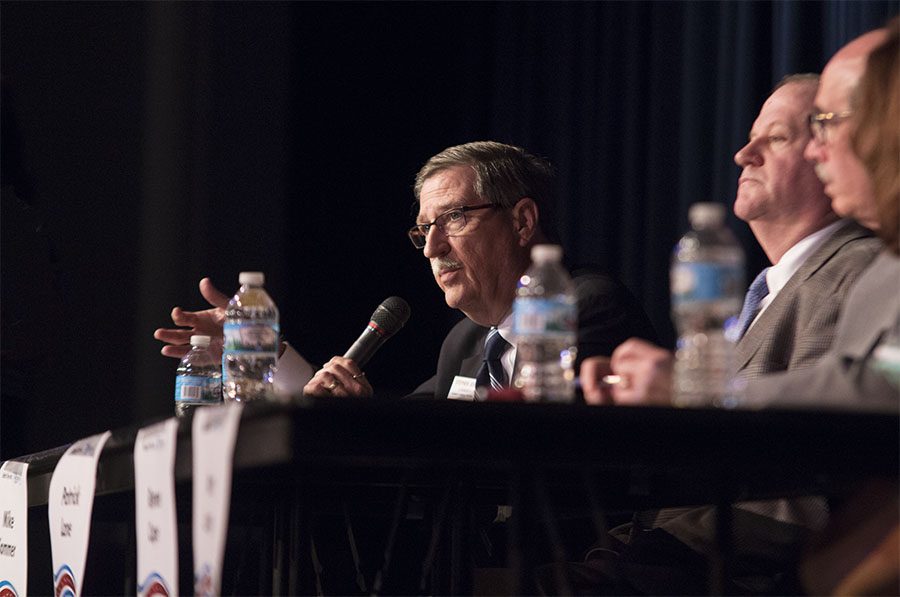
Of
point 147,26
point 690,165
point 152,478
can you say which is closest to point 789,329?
point 152,478

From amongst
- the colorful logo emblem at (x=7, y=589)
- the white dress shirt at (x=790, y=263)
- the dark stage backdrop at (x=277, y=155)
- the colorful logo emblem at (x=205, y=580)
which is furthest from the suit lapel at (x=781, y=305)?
the dark stage backdrop at (x=277, y=155)

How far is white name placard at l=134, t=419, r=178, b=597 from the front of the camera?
149 cm

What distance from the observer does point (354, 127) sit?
4582 mm

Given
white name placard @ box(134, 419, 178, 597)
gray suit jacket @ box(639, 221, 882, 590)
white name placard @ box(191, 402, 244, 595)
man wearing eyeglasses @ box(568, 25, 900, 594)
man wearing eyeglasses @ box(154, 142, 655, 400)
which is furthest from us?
man wearing eyeglasses @ box(154, 142, 655, 400)

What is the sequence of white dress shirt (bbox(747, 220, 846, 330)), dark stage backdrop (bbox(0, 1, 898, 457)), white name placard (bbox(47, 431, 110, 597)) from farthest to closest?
dark stage backdrop (bbox(0, 1, 898, 457))
white dress shirt (bbox(747, 220, 846, 330))
white name placard (bbox(47, 431, 110, 597))

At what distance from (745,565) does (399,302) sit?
1.02m

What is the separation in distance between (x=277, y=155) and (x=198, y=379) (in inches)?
81.0

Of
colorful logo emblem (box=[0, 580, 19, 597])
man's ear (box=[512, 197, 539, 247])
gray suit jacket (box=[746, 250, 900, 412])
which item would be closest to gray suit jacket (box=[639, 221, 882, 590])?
gray suit jacket (box=[746, 250, 900, 412])

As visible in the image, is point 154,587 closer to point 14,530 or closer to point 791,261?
point 14,530

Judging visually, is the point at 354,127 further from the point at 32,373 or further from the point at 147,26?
the point at 32,373

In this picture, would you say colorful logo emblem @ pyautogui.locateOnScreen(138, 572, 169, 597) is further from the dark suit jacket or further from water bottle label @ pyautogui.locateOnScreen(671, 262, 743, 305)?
the dark suit jacket

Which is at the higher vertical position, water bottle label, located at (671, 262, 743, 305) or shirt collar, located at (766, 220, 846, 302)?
water bottle label, located at (671, 262, 743, 305)

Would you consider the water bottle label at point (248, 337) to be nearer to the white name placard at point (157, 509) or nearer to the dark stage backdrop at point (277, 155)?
the white name placard at point (157, 509)

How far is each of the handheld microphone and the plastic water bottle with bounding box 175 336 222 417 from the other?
11.4 inches
